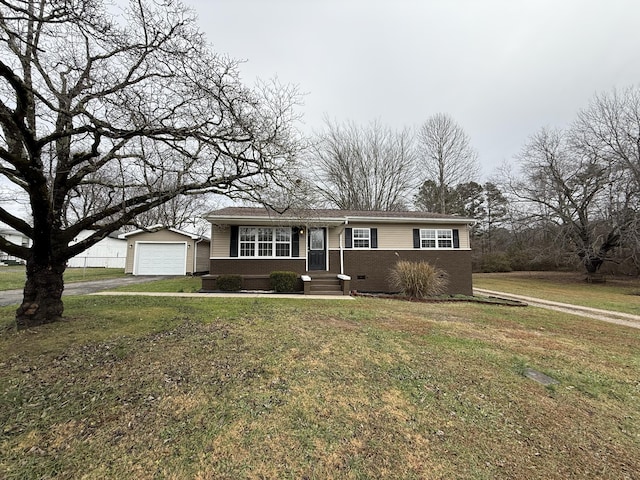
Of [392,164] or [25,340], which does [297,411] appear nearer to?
→ [25,340]

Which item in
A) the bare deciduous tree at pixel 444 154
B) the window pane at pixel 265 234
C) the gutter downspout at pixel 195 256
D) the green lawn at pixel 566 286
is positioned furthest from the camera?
the bare deciduous tree at pixel 444 154

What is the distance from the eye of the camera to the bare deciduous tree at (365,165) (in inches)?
935

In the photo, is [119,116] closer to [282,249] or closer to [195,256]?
[282,249]

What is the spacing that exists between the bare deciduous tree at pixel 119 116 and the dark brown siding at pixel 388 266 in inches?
292

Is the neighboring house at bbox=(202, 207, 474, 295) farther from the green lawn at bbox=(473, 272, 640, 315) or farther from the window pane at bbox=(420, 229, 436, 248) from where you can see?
the green lawn at bbox=(473, 272, 640, 315)

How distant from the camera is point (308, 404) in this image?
9.91 feet

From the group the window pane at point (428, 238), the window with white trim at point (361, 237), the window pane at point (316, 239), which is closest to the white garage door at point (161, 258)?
the window pane at point (316, 239)

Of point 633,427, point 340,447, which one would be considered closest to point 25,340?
point 340,447

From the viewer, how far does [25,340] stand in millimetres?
4496

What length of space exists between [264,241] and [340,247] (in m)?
3.30

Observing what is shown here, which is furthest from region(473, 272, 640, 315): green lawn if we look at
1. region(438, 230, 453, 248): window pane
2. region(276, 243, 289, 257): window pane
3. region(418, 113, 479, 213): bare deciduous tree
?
region(276, 243, 289, 257): window pane

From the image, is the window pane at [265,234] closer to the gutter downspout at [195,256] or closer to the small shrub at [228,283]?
the small shrub at [228,283]

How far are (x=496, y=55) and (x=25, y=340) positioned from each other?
1697cm

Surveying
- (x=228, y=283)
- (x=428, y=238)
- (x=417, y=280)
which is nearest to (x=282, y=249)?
(x=228, y=283)
